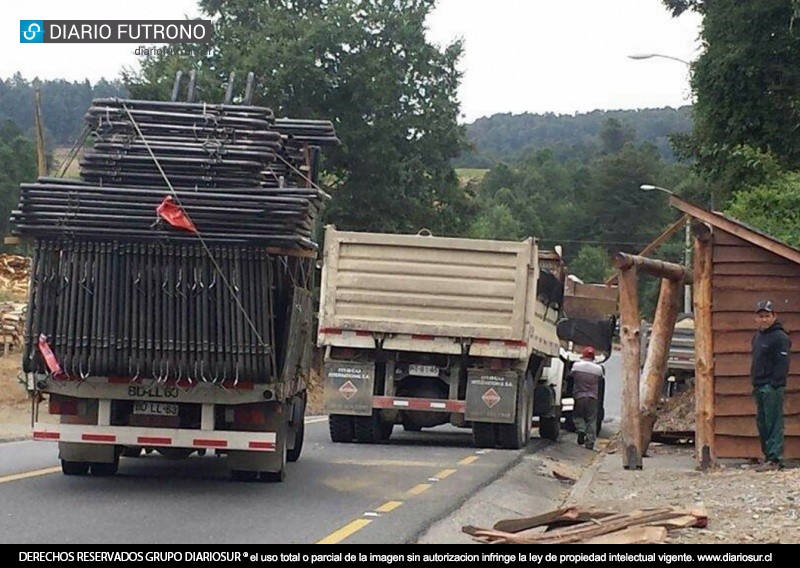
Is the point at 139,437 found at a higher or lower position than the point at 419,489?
higher

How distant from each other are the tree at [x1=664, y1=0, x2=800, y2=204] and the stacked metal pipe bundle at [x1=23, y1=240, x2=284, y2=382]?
66.7 ft

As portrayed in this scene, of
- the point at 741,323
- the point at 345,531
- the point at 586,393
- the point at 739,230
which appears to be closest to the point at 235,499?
the point at 345,531

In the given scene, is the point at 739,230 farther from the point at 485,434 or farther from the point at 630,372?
the point at 485,434

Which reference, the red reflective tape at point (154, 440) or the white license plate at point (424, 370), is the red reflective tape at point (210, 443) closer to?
the red reflective tape at point (154, 440)

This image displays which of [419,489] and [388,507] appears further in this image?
[419,489]

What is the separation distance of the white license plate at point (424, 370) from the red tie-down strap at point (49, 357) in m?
7.79

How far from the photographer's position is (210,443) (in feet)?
43.1

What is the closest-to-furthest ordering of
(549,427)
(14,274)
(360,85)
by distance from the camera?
(549,427)
(360,85)
(14,274)

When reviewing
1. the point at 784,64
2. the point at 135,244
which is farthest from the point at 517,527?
the point at 784,64

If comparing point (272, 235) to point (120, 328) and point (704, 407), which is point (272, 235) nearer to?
point (120, 328)

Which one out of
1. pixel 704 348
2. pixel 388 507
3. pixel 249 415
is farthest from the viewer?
pixel 704 348

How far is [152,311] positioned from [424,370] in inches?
296

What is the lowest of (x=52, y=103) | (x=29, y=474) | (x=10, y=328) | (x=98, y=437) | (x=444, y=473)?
(x=10, y=328)

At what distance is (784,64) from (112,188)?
23059 mm
